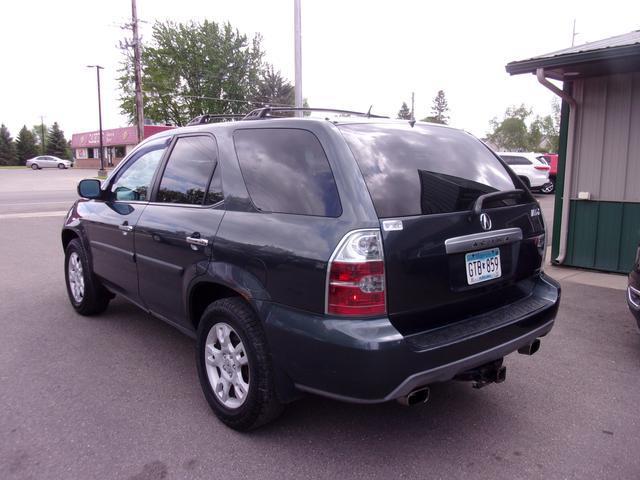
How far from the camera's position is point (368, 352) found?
2.31 meters

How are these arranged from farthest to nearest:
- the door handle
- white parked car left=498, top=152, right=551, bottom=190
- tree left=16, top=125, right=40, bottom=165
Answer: tree left=16, top=125, right=40, bottom=165 < white parked car left=498, top=152, right=551, bottom=190 < the door handle

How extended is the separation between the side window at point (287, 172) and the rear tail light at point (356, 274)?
195mm

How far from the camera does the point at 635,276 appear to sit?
4.07 m

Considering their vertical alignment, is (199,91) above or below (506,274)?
above

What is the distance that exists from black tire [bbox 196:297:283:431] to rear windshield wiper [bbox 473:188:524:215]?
133cm

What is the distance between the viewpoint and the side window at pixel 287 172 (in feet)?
8.50

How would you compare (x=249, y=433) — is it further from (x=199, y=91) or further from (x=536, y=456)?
(x=199, y=91)

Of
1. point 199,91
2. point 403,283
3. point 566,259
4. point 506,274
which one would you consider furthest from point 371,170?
point 199,91

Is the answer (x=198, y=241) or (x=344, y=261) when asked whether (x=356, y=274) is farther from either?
(x=198, y=241)

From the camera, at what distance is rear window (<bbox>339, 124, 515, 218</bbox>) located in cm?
260

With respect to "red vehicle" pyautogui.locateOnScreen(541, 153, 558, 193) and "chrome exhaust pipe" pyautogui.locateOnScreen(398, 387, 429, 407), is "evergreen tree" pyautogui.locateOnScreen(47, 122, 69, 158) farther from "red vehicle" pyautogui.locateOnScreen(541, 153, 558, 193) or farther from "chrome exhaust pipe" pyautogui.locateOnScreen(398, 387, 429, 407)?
"chrome exhaust pipe" pyautogui.locateOnScreen(398, 387, 429, 407)

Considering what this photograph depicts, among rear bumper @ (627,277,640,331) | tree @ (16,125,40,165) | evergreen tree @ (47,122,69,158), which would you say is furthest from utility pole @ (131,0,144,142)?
evergreen tree @ (47,122,69,158)

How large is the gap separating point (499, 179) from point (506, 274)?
645 mm

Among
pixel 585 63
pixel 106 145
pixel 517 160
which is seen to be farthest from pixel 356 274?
pixel 106 145
